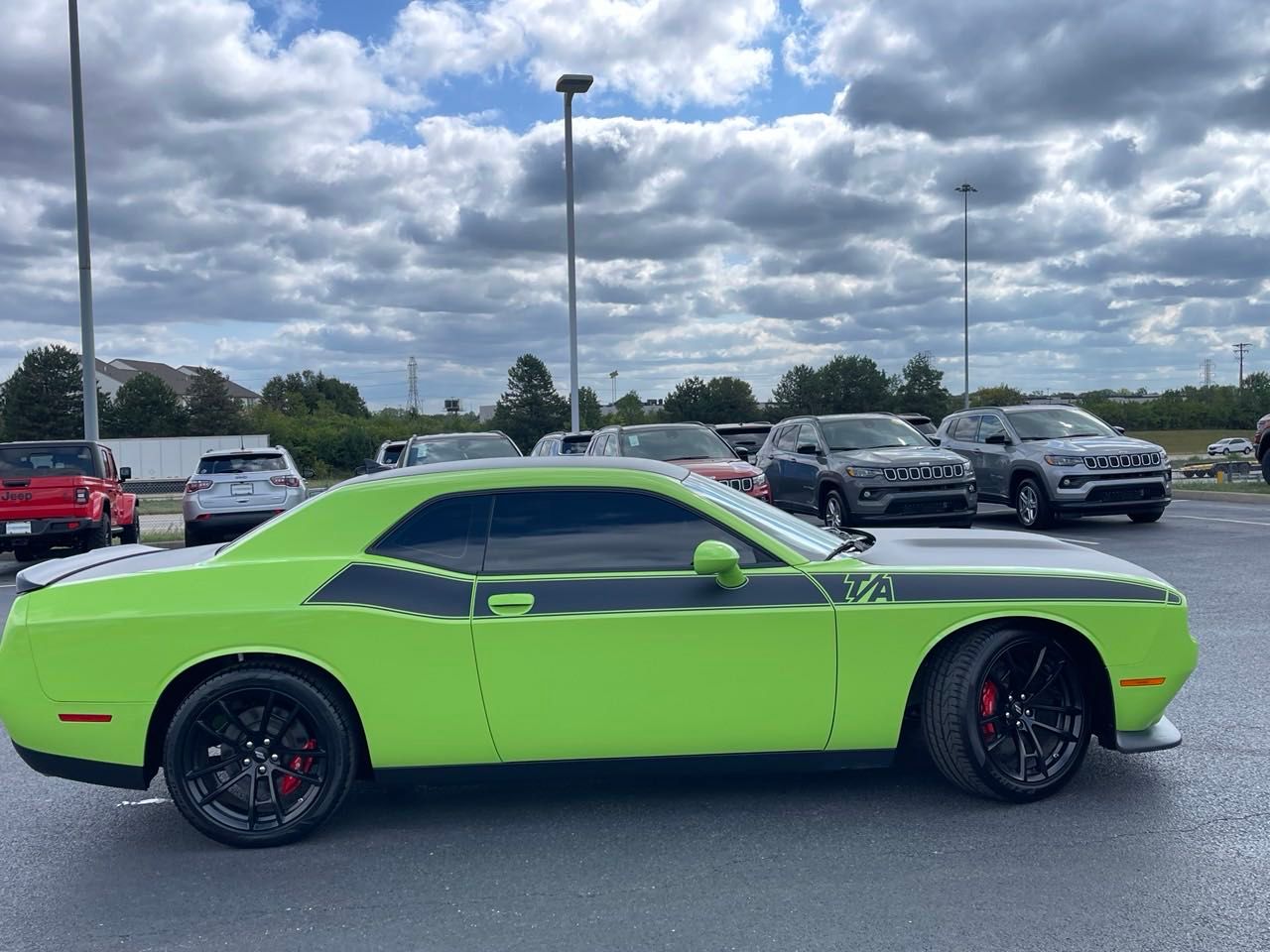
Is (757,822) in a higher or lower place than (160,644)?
lower

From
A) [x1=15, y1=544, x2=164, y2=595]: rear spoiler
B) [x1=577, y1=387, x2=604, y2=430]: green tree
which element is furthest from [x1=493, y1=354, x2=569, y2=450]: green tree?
[x1=15, y1=544, x2=164, y2=595]: rear spoiler

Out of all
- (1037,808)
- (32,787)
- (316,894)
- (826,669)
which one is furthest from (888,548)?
(32,787)

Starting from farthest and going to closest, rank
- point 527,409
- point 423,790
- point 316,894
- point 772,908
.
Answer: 1. point 527,409
2. point 423,790
3. point 316,894
4. point 772,908

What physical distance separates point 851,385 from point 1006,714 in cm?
7068

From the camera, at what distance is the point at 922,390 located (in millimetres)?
69750

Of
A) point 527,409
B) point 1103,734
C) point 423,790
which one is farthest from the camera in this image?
point 527,409

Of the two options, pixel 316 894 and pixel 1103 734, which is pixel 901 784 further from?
pixel 316 894

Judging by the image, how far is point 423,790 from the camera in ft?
16.7

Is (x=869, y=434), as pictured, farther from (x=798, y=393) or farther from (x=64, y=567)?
(x=798, y=393)

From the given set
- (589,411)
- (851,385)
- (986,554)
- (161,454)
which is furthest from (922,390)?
(986,554)

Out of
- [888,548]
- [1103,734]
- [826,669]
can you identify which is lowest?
[1103,734]

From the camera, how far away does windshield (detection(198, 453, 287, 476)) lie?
56.5 feet

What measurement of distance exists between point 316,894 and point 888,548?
2.84 metres

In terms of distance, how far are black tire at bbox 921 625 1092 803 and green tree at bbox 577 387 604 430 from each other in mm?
71974
